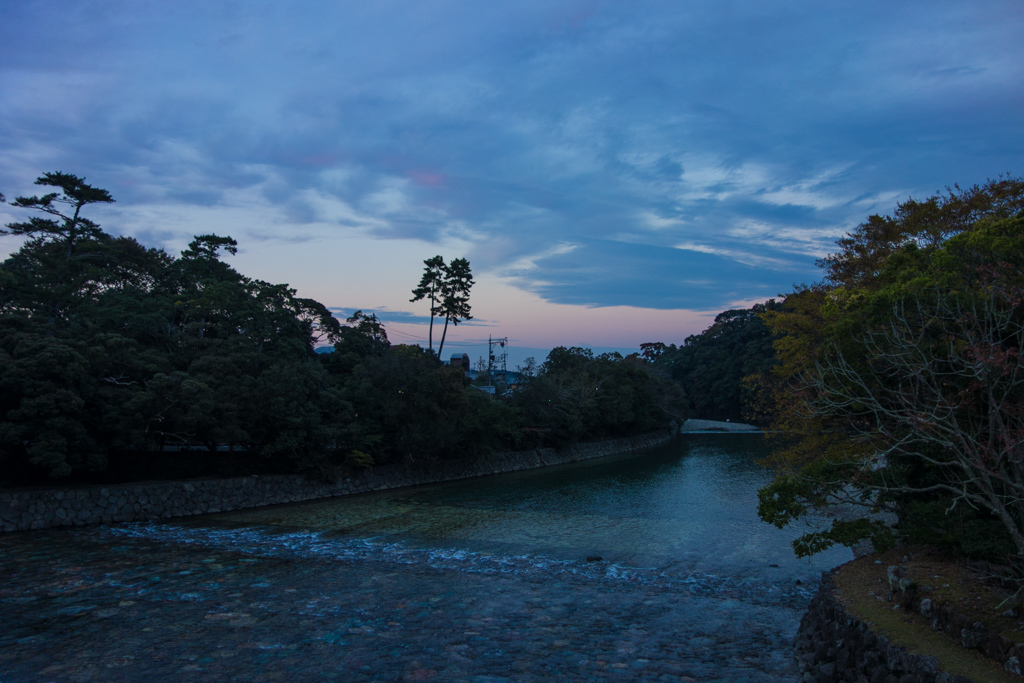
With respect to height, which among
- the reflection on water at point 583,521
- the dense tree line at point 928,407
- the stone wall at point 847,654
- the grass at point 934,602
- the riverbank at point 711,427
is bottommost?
the reflection on water at point 583,521

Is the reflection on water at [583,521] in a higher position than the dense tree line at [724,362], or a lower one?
lower

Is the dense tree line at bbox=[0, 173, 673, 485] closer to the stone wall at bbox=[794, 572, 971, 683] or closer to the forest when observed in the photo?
the forest

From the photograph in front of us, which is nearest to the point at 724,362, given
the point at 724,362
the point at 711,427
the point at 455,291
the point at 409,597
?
the point at 724,362

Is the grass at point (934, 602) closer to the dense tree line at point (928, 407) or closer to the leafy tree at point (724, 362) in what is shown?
the dense tree line at point (928, 407)

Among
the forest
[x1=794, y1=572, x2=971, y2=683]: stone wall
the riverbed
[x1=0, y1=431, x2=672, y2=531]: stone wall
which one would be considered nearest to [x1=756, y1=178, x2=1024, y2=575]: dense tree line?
the forest

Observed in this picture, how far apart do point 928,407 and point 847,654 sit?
12.1 feet

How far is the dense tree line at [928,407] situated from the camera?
8.37 meters

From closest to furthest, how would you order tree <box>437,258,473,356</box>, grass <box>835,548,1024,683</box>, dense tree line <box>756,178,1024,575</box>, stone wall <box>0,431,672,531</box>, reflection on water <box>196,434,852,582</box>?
grass <box>835,548,1024,683</box>, dense tree line <box>756,178,1024,575</box>, reflection on water <box>196,434,852,582</box>, stone wall <box>0,431,672,531</box>, tree <box>437,258,473,356</box>

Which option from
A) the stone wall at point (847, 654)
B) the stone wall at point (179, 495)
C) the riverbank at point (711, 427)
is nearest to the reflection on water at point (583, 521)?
the stone wall at point (179, 495)

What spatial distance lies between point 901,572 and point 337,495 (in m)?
23.3

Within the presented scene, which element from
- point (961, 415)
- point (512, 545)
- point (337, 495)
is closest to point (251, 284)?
point (337, 495)

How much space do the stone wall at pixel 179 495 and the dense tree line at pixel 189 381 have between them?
2.77ft

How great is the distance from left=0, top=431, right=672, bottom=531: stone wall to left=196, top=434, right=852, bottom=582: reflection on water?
0.98 m

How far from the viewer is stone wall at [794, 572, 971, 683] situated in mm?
6883
